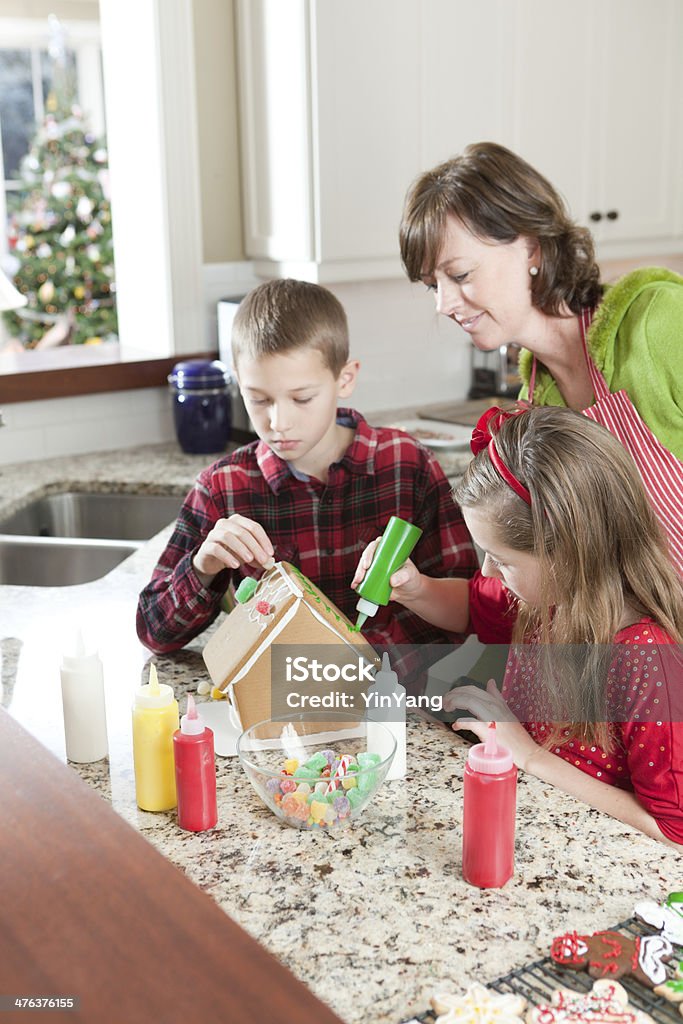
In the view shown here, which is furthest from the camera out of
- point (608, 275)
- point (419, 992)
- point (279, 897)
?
point (608, 275)

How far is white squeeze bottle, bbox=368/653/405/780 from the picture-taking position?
1.32m

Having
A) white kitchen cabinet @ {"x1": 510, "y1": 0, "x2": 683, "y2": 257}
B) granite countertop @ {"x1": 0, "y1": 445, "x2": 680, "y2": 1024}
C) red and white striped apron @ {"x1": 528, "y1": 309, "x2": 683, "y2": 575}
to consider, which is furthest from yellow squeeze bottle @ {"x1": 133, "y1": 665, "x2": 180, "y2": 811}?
white kitchen cabinet @ {"x1": 510, "y1": 0, "x2": 683, "y2": 257}

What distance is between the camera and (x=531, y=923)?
1070 millimetres

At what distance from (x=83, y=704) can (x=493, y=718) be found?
1.66 ft

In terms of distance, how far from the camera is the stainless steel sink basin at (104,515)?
2.84m

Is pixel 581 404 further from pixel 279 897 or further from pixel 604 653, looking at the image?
pixel 279 897

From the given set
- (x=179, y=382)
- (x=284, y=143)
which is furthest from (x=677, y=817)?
(x=284, y=143)

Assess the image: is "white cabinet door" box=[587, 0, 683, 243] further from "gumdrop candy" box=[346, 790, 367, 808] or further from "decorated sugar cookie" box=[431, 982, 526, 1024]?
"decorated sugar cookie" box=[431, 982, 526, 1024]

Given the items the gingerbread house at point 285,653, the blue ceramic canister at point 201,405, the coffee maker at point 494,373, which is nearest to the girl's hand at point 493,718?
the gingerbread house at point 285,653

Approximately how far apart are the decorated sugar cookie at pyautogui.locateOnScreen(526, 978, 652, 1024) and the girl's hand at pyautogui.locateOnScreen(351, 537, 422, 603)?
64cm

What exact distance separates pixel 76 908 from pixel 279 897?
0.20m

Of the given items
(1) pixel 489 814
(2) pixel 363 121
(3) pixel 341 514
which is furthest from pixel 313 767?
(2) pixel 363 121

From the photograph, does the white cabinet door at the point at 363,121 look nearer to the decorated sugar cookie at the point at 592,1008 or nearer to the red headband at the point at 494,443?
the red headband at the point at 494,443

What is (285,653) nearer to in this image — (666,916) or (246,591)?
(246,591)
